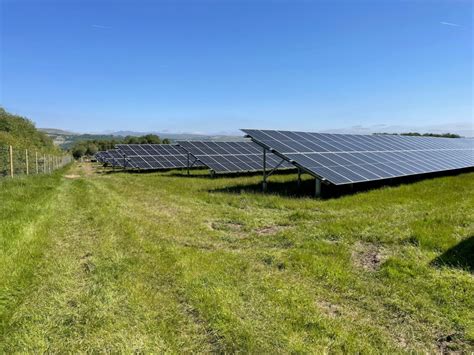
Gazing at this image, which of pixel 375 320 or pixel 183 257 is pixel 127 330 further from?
pixel 375 320

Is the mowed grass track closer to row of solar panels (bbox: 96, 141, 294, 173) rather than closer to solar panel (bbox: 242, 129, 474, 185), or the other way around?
solar panel (bbox: 242, 129, 474, 185)

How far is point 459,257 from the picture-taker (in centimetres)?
627

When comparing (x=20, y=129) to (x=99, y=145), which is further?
(x=99, y=145)

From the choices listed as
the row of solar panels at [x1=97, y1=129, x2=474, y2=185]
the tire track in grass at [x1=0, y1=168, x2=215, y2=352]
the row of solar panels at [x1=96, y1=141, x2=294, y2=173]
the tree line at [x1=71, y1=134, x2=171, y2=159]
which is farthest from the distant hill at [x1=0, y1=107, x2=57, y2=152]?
the tire track in grass at [x1=0, y1=168, x2=215, y2=352]

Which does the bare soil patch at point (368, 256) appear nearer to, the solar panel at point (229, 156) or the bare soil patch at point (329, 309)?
the bare soil patch at point (329, 309)

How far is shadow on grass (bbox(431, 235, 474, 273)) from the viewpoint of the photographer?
234 inches

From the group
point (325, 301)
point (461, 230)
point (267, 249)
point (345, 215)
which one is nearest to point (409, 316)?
point (325, 301)

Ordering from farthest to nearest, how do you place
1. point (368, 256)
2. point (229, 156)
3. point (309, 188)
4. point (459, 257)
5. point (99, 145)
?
point (99, 145), point (229, 156), point (309, 188), point (368, 256), point (459, 257)

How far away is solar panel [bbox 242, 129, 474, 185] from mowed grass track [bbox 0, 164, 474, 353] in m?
4.50

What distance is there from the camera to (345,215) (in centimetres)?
1030

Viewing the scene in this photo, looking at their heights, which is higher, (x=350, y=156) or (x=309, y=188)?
(x=350, y=156)

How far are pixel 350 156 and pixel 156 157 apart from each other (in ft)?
76.2

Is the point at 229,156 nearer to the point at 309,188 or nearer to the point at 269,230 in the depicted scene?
the point at 309,188

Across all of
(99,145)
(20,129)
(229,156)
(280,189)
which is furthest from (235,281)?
(99,145)
